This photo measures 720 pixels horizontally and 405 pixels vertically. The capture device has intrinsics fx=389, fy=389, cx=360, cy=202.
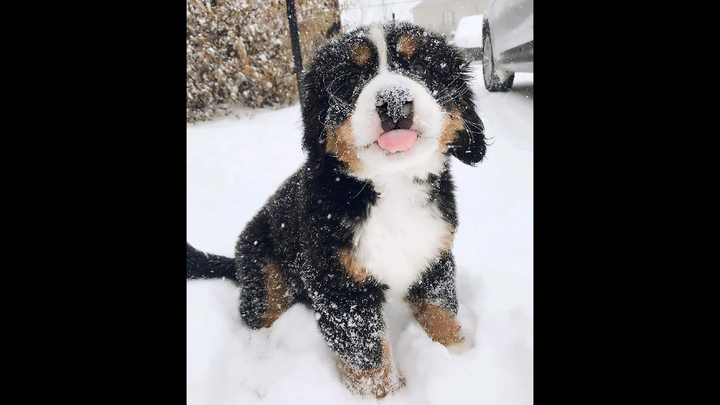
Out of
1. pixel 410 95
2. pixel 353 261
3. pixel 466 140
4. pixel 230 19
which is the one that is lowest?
pixel 353 261

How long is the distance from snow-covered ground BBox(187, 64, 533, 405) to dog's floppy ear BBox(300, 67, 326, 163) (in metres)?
0.25

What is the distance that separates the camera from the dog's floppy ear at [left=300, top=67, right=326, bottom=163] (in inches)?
66.5

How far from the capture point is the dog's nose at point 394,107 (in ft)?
4.49

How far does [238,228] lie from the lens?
9.96ft

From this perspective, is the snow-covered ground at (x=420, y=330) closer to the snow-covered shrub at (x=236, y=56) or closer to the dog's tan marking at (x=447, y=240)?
the dog's tan marking at (x=447, y=240)

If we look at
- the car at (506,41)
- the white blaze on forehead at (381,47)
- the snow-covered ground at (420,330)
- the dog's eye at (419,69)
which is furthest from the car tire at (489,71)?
the white blaze on forehead at (381,47)

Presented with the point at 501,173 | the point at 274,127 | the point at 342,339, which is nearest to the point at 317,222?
the point at 342,339

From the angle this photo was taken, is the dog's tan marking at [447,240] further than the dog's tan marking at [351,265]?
Yes

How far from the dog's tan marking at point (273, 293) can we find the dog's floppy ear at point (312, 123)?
71cm

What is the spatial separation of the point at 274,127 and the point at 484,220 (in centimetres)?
296

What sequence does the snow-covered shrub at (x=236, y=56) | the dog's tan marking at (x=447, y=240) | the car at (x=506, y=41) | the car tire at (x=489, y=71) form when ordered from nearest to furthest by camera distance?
the dog's tan marking at (x=447, y=240), the car at (x=506, y=41), the car tire at (x=489, y=71), the snow-covered shrub at (x=236, y=56)
